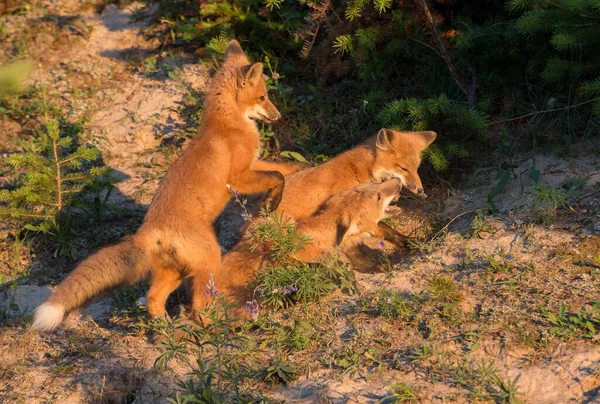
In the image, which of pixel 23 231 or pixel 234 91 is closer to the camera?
pixel 234 91

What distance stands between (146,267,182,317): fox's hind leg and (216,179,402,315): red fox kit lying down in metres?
0.41

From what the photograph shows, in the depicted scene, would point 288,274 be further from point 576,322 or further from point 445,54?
point 445,54

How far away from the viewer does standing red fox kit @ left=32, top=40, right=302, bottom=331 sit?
519cm

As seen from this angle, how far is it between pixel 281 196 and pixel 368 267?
102 centimetres

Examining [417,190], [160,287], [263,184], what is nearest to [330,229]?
[263,184]

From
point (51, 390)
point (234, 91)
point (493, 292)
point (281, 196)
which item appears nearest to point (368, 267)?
point (281, 196)

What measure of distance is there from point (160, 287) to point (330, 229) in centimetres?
157

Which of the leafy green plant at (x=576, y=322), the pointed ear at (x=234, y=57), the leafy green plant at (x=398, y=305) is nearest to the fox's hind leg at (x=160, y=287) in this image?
the leafy green plant at (x=398, y=305)

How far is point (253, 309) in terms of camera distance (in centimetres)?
488

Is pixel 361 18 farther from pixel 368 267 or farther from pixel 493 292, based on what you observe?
pixel 493 292

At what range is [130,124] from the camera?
869 centimetres

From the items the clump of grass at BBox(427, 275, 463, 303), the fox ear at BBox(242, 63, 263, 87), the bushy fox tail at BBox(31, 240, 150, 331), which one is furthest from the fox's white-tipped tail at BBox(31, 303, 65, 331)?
the fox ear at BBox(242, 63, 263, 87)

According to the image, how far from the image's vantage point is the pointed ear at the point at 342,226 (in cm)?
605

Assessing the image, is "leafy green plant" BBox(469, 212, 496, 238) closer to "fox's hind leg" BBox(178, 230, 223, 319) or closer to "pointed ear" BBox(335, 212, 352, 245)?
"pointed ear" BBox(335, 212, 352, 245)
